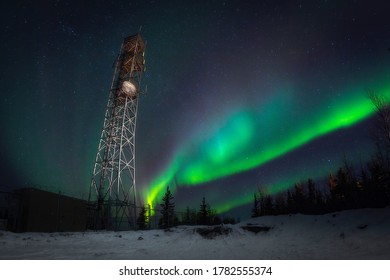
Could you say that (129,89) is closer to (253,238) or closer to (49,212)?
(49,212)

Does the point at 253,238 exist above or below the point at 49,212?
below

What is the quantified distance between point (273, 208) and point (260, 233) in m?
25.5

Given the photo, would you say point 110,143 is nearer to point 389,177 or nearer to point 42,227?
point 42,227

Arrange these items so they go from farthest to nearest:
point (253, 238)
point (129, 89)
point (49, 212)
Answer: point (129, 89) < point (49, 212) < point (253, 238)

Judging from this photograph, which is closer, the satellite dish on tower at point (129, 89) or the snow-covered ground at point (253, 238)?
the snow-covered ground at point (253, 238)

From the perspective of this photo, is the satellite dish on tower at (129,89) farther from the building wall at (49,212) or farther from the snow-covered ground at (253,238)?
the snow-covered ground at (253,238)

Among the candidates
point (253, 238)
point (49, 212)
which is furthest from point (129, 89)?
point (253, 238)

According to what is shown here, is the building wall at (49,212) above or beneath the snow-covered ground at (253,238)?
above

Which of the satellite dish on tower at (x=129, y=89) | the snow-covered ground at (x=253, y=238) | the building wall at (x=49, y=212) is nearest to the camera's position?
the snow-covered ground at (x=253, y=238)

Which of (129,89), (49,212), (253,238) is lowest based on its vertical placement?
(253,238)

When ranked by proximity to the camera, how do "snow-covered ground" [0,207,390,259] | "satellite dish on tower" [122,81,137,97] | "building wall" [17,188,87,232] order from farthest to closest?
1. "satellite dish on tower" [122,81,137,97]
2. "building wall" [17,188,87,232]
3. "snow-covered ground" [0,207,390,259]

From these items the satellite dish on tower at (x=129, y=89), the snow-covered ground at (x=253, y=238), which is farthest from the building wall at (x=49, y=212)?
the satellite dish on tower at (x=129, y=89)

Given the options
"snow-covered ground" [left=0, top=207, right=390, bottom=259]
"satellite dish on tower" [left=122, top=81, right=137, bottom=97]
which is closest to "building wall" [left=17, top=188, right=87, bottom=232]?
"snow-covered ground" [left=0, top=207, right=390, bottom=259]

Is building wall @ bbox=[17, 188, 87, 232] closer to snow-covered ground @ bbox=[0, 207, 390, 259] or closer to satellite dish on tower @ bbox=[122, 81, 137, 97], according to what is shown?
snow-covered ground @ bbox=[0, 207, 390, 259]
